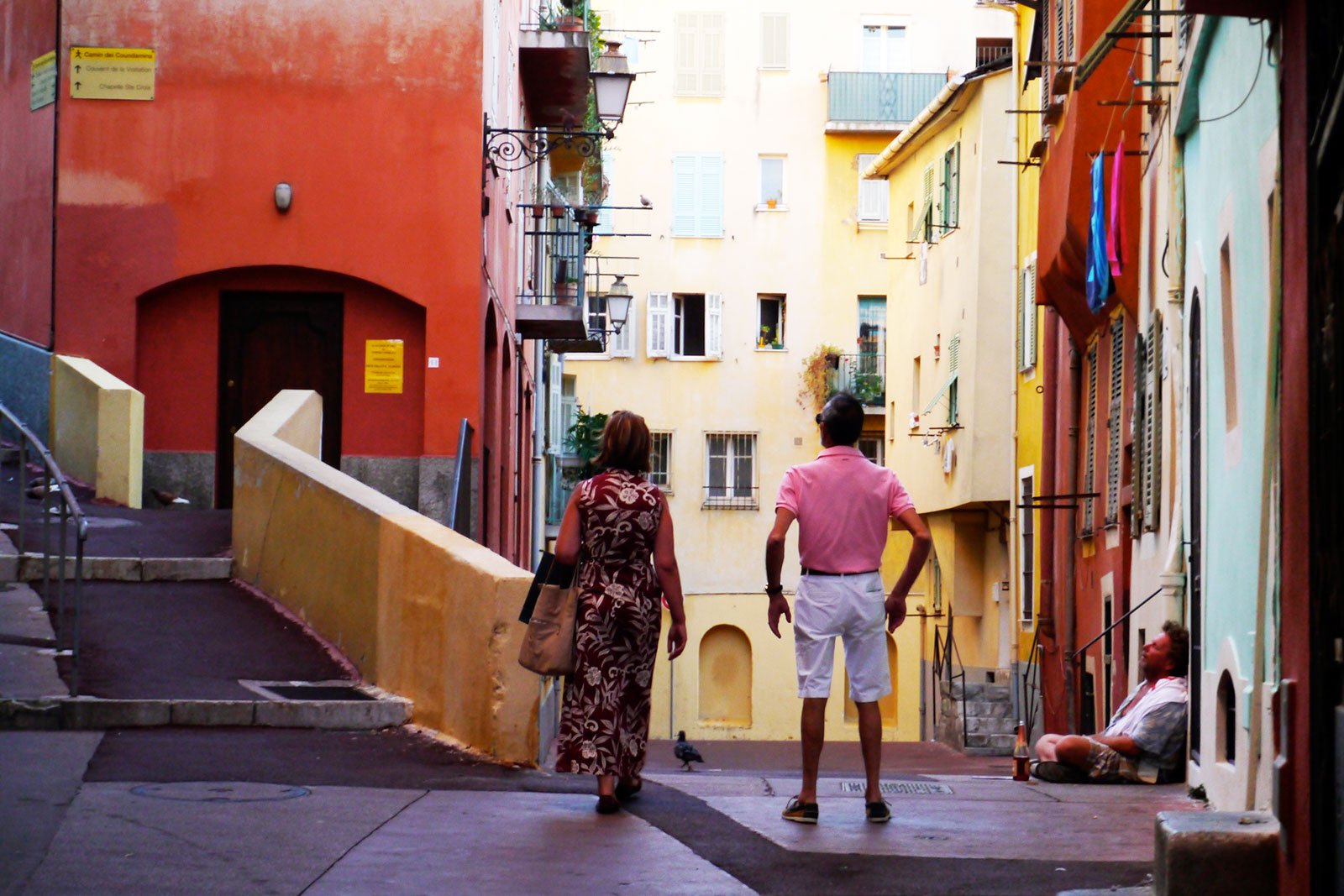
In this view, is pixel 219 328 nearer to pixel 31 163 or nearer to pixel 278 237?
pixel 278 237

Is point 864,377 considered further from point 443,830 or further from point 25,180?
point 443,830

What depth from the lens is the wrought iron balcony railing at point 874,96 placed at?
45656mm

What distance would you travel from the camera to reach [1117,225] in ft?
55.4

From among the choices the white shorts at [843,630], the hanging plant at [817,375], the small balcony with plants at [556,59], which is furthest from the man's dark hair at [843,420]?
the hanging plant at [817,375]

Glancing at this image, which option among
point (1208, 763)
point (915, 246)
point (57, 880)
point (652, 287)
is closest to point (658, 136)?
point (652, 287)

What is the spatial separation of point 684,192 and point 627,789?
3832 cm

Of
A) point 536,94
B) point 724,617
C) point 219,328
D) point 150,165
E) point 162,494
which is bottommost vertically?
point 724,617

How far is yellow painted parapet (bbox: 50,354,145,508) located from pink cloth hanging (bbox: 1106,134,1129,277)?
9.06m

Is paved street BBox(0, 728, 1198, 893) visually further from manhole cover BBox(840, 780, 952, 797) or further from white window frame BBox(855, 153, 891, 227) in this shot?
white window frame BBox(855, 153, 891, 227)

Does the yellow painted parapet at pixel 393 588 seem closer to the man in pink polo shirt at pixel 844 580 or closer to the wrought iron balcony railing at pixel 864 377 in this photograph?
the man in pink polo shirt at pixel 844 580

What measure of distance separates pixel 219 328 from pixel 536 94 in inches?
351

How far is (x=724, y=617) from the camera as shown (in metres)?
43.6

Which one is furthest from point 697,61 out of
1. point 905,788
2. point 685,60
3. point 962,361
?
point 905,788

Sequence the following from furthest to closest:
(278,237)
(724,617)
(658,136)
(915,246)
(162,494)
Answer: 1. (658,136)
2. (724,617)
3. (915,246)
4. (278,237)
5. (162,494)
